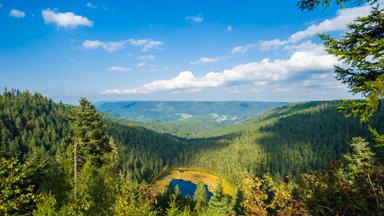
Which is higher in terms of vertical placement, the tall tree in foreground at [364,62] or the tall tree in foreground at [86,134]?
the tall tree in foreground at [364,62]

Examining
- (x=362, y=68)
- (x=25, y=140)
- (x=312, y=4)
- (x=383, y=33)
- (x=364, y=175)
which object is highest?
(x=312, y=4)

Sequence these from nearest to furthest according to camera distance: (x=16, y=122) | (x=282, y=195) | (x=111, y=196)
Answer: (x=282, y=195), (x=111, y=196), (x=16, y=122)

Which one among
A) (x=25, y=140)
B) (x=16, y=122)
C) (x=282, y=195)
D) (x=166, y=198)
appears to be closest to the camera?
(x=282, y=195)

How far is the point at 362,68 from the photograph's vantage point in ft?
36.4

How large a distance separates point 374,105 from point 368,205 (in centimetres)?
439

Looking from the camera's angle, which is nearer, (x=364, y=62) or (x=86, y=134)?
(x=364, y=62)

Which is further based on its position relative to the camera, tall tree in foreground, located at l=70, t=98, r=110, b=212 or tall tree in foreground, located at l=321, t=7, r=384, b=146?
tall tree in foreground, located at l=70, t=98, r=110, b=212

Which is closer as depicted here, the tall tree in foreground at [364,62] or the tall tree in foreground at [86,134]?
the tall tree in foreground at [364,62]

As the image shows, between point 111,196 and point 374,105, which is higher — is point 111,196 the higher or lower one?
the lower one

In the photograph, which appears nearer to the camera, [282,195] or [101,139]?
[282,195]

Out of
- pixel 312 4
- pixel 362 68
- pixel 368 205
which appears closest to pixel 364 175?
pixel 368 205

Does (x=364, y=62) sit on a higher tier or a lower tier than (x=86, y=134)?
higher

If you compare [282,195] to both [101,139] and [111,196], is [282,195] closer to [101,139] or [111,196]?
[111,196]

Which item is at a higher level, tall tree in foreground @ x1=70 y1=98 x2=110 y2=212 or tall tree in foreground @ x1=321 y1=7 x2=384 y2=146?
tall tree in foreground @ x1=321 y1=7 x2=384 y2=146
